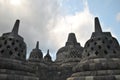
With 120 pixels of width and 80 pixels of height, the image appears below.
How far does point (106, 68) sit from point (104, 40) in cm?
308

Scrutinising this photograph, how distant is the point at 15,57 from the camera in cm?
1296

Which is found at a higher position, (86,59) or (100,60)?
(86,59)

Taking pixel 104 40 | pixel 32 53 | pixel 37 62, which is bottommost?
pixel 104 40

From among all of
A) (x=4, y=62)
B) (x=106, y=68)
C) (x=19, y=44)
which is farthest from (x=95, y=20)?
(x=4, y=62)

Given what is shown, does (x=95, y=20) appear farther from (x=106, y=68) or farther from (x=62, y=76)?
(x=62, y=76)

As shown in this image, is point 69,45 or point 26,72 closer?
point 26,72

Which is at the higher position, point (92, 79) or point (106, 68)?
point (106, 68)

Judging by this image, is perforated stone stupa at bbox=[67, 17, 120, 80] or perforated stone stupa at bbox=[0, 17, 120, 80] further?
perforated stone stupa at bbox=[0, 17, 120, 80]

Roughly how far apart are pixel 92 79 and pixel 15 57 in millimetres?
7480

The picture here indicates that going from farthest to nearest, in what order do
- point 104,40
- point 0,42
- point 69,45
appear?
point 69,45 < point 0,42 < point 104,40

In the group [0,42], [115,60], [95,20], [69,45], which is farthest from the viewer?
[69,45]

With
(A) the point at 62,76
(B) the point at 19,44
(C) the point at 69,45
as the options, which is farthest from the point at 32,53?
(B) the point at 19,44

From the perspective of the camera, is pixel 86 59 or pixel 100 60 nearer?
pixel 100 60

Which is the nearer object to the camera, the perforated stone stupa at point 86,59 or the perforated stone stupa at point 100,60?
the perforated stone stupa at point 100,60
